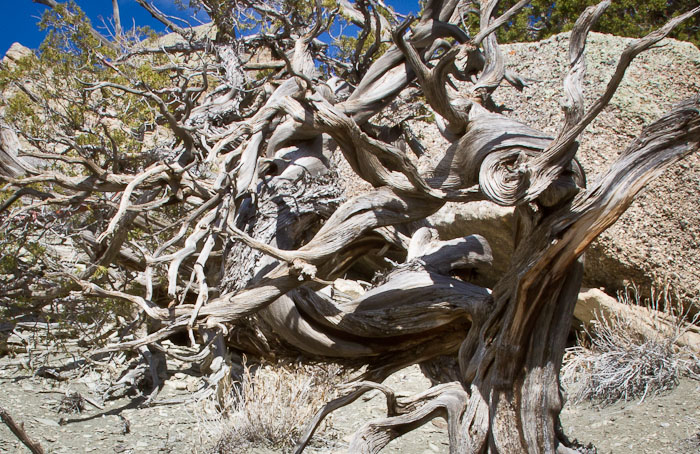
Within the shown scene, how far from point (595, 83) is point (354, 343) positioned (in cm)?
499

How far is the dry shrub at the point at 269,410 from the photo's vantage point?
476cm

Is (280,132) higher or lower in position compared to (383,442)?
higher

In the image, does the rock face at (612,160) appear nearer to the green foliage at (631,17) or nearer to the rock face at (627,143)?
the rock face at (627,143)

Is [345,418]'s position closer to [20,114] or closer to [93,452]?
[93,452]

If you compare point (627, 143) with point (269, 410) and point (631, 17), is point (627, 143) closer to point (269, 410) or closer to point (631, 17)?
point (269, 410)

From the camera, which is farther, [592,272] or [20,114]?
[592,272]

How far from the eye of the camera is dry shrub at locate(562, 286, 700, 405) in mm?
5633

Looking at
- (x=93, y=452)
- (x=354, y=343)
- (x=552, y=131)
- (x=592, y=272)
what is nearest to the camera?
(x=93, y=452)

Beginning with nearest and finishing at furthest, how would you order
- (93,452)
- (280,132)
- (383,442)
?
(383,442) → (93,452) → (280,132)

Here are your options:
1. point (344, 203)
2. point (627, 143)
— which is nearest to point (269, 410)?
point (344, 203)

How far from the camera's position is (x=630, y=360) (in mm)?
5805

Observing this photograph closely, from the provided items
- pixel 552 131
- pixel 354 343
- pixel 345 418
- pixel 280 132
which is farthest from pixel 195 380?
pixel 552 131

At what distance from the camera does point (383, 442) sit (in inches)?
143

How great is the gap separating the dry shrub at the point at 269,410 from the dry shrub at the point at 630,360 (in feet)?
8.18
